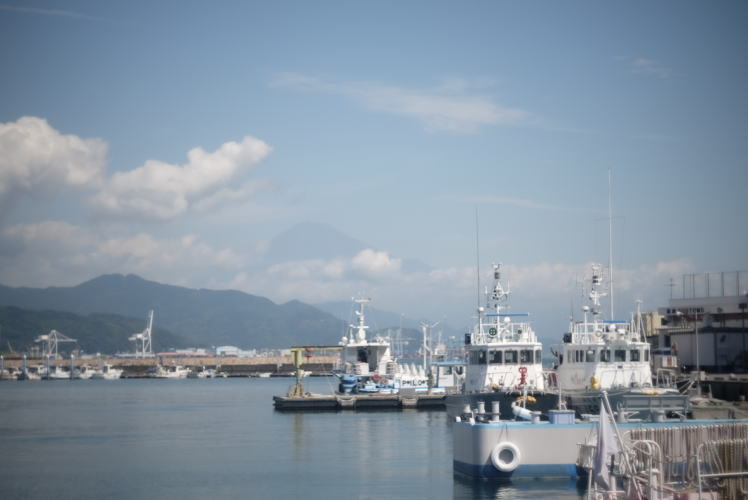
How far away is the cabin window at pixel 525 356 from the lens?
138ft

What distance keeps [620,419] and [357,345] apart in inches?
1994

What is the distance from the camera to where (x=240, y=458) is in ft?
135

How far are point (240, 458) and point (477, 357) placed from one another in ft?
38.7

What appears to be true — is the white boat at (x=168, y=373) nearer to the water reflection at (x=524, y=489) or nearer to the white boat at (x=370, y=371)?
the white boat at (x=370, y=371)

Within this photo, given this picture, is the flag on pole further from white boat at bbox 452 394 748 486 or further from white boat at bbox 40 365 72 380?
white boat at bbox 40 365 72 380

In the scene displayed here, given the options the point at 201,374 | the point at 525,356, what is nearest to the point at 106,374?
the point at 201,374

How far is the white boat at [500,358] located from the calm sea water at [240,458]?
3.41 m

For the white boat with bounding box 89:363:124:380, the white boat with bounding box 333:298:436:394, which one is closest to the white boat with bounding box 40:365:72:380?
the white boat with bounding box 89:363:124:380

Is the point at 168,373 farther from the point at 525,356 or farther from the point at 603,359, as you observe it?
the point at 603,359

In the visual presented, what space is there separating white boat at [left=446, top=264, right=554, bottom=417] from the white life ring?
1077 centimetres

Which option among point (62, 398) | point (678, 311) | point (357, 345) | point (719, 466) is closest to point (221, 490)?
point (719, 466)

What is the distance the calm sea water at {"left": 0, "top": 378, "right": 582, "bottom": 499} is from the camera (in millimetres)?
31625

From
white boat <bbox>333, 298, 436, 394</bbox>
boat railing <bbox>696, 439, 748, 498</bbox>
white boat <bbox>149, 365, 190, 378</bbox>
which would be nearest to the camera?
boat railing <bbox>696, 439, 748, 498</bbox>

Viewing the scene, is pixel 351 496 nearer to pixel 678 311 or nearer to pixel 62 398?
pixel 678 311
